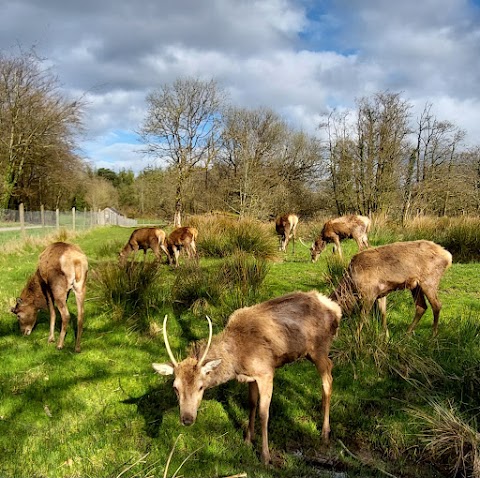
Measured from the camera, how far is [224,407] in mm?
5496

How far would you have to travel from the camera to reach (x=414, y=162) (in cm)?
2841

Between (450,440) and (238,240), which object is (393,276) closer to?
(450,440)

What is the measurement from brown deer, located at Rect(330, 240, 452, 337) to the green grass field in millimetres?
340

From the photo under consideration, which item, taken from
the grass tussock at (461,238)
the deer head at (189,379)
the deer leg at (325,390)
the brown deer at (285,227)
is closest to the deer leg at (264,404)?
the deer head at (189,379)

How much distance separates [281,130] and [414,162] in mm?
18139

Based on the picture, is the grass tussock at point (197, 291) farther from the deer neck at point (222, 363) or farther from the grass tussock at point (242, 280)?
the deer neck at point (222, 363)

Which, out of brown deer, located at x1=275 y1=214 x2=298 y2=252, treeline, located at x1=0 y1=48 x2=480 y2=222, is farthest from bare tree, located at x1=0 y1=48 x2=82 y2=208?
brown deer, located at x1=275 y1=214 x2=298 y2=252

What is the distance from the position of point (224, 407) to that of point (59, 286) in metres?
3.37

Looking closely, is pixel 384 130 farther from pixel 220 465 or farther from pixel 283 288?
pixel 220 465

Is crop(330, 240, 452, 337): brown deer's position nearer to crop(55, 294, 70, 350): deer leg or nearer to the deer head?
the deer head

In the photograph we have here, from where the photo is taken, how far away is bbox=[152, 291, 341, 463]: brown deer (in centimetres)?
420

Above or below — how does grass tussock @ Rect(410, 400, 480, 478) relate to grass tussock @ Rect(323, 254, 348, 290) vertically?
below

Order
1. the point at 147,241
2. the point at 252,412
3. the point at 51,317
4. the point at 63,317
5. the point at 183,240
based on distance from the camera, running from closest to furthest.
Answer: the point at 252,412
the point at 63,317
the point at 51,317
the point at 183,240
the point at 147,241

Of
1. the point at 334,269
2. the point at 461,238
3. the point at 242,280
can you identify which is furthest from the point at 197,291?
the point at 461,238
